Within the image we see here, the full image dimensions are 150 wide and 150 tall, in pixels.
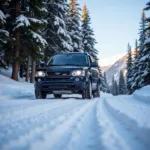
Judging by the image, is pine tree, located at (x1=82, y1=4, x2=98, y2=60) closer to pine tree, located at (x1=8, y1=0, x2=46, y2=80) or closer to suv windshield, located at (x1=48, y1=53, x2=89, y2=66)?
pine tree, located at (x1=8, y1=0, x2=46, y2=80)

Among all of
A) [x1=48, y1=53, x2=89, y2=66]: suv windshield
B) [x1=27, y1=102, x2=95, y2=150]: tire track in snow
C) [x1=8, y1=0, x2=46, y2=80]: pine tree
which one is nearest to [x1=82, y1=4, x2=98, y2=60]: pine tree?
[x1=8, y1=0, x2=46, y2=80]: pine tree

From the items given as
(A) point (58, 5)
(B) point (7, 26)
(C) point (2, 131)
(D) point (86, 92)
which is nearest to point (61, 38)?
(A) point (58, 5)

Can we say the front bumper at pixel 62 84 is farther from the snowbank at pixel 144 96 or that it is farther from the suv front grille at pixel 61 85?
the snowbank at pixel 144 96

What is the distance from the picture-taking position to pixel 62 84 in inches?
292

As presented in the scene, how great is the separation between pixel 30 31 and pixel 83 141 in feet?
45.7

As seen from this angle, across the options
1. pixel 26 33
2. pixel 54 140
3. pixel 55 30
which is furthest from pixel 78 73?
pixel 55 30

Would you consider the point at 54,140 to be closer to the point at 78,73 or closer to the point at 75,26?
the point at 78,73

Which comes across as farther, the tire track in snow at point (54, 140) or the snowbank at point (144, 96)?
the snowbank at point (144, 96)

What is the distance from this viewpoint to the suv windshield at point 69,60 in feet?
28.7

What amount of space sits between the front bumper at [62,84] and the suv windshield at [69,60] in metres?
1.25

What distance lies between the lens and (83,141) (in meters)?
1.82

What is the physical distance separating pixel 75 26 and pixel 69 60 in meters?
24.9

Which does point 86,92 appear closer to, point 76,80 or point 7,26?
point 76,80

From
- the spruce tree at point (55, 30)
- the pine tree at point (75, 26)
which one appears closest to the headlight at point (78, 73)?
the spruce tree at point (55, 30)
